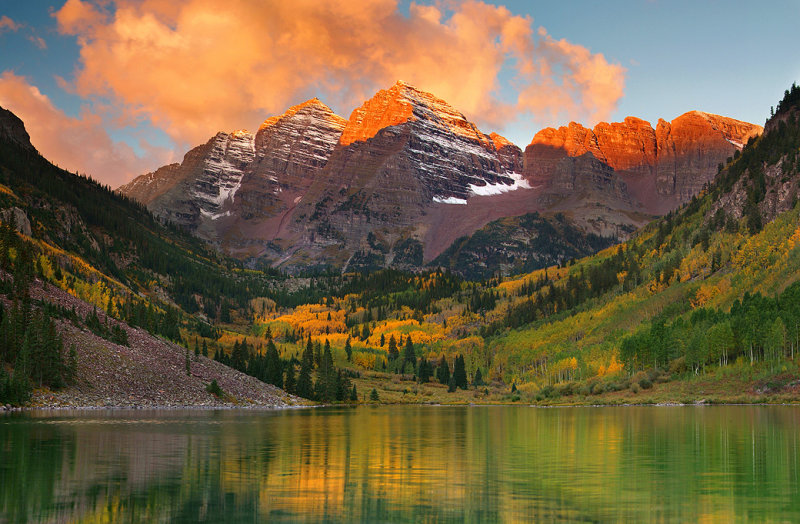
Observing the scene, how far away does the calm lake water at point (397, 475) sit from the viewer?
120 feet

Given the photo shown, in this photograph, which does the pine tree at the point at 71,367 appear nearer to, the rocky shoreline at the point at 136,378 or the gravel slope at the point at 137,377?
the rocky shoreline at the point at 136,378

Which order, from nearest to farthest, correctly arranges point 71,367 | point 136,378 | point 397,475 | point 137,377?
point 397,475 → point 71,367 → point 136,378 → point 137,377

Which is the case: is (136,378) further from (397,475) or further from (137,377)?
(397,475)

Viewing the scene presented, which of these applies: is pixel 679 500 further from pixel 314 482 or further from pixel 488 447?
pixel 488 447

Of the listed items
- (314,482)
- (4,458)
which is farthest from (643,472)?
(4,458)

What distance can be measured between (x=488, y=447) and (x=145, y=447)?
31014 millimetres

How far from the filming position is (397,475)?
1970 inches

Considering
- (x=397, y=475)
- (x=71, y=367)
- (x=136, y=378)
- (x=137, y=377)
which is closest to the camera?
(x=397, y=475)

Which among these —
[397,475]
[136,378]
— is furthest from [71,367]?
[397,475]

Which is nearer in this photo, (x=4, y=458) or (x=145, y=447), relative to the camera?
(x=4, y=458)

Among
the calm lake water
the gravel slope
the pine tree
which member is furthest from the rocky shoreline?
the calm lake water

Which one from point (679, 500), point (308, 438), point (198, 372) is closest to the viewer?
point (679, 500)

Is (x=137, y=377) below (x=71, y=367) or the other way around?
below

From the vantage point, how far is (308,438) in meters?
79.7
